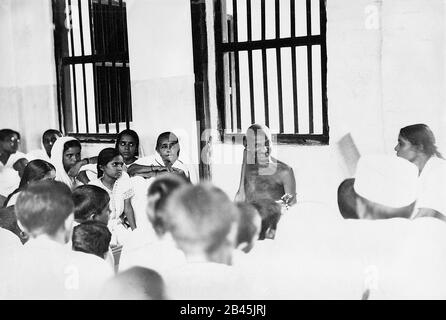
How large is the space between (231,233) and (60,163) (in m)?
1.05

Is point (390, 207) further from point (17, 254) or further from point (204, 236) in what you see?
point (17, 254)

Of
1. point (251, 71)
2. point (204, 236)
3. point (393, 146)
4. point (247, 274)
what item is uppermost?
point (251, 71)

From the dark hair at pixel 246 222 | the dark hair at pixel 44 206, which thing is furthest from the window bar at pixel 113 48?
the dark hair at pixel 246 222

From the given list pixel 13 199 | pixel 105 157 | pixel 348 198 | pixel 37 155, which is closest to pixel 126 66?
pixel 105 157

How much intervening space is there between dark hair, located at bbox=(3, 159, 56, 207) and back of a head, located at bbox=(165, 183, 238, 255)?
0.77 meters

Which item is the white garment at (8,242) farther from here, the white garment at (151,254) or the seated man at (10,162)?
the white garment at (151,254)

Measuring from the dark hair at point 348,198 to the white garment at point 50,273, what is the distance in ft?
3.87

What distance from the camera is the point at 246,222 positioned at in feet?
8.32

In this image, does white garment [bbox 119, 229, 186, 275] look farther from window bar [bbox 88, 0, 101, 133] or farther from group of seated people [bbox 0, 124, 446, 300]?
window bar [bbox 88, 0, 101, 133]

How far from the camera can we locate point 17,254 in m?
2.70

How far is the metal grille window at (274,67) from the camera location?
96.4 inches

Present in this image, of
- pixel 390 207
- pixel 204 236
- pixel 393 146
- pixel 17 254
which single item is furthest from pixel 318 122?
pixel 17 254

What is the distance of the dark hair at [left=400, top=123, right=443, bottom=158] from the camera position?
2.36m
